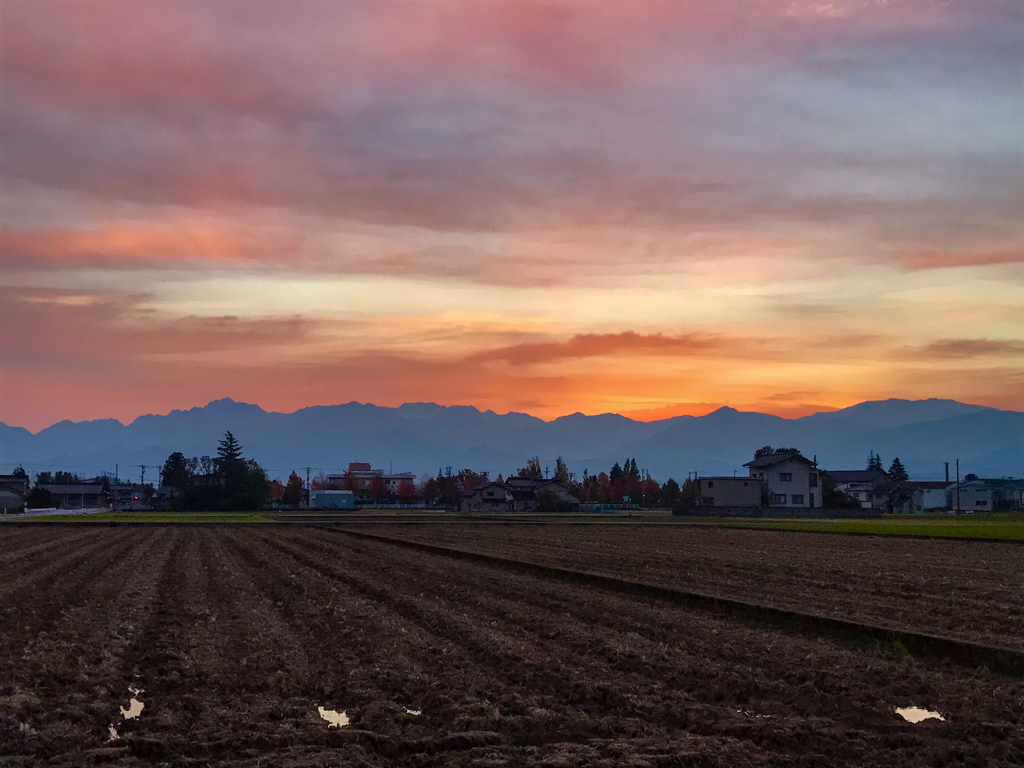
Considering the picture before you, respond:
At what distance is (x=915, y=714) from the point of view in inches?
435

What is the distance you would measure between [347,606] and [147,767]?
1056 centimetres

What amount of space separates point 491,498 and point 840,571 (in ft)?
364

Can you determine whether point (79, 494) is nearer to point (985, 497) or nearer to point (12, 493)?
point (12, 493)

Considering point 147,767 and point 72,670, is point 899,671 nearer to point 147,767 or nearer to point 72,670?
point 147,767

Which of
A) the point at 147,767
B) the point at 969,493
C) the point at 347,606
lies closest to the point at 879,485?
the point at 969,493

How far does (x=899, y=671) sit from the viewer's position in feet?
42.3

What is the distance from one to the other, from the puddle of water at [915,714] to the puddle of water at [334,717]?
622 centimetres

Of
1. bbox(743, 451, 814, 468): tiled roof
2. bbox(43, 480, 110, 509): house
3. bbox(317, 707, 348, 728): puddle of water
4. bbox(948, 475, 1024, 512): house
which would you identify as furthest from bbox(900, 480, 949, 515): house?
bbox(317, 707, 348, 728): puddle of water

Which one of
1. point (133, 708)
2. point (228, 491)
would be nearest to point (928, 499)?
point (228, 491)

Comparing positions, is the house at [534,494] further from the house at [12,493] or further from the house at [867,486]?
the house at [12,493]

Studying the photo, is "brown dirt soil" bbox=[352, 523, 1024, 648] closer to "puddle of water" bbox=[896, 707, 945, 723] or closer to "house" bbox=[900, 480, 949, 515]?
"puddle of water" bbox=[896, 707, 945, 723]

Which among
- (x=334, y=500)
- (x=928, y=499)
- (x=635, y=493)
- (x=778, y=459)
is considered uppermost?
(x=778, y=459)

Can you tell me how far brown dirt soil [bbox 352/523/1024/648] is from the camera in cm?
1745

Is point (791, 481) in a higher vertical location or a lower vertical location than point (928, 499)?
higher
